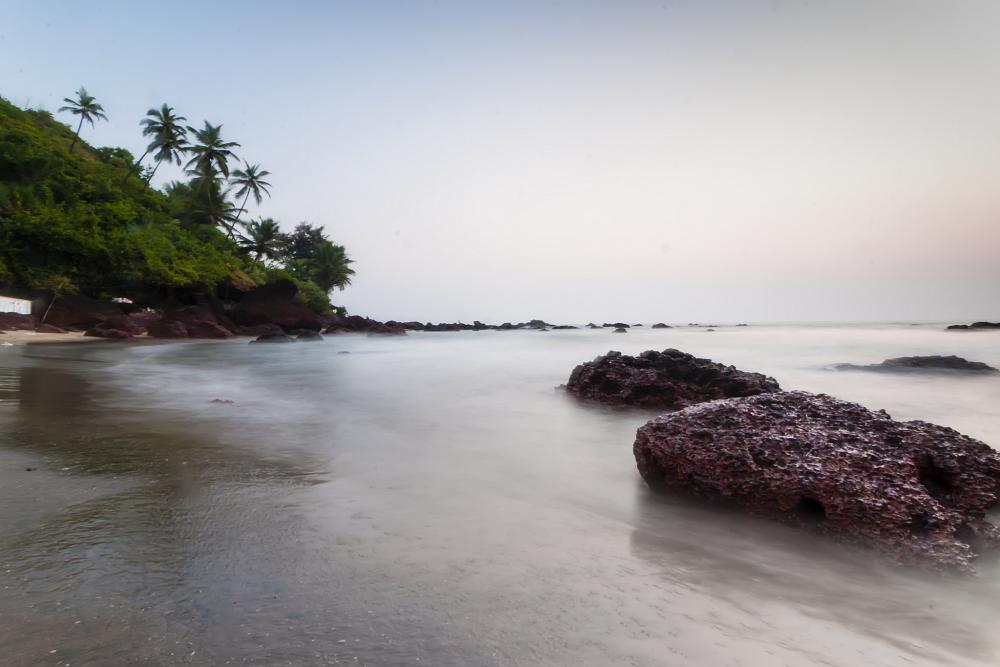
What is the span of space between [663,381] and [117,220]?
33.5 metres

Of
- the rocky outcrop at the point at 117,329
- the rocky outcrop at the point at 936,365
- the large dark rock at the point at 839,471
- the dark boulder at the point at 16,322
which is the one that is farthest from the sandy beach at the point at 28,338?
the rocky outcrop at the point at 936,365

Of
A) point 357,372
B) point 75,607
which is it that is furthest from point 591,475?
point 357,372

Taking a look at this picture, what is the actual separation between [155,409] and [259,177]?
164 feet

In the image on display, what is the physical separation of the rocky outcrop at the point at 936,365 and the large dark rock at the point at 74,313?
31.9 m

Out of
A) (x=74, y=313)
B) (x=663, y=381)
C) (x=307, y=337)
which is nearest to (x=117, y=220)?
(x=74, y=313)

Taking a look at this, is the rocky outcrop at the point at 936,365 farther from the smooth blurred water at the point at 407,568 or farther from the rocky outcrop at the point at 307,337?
the rocky outcrop at the point at 307,337

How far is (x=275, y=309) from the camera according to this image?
33188 millimetres

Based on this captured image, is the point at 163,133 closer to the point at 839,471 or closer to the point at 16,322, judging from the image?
the point at 16,322

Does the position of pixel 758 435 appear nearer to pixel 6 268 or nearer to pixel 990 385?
pixel 990 385

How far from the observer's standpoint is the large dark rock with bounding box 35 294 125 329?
24.1 meters

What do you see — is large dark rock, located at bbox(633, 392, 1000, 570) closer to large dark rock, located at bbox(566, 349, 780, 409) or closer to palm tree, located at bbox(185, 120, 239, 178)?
large dark rock, located at bbox(566, 349, 780, 409)

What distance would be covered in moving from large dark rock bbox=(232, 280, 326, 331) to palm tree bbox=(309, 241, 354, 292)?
20.7m

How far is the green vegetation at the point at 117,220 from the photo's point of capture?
24.6 m

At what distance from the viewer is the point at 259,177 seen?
48.9m
